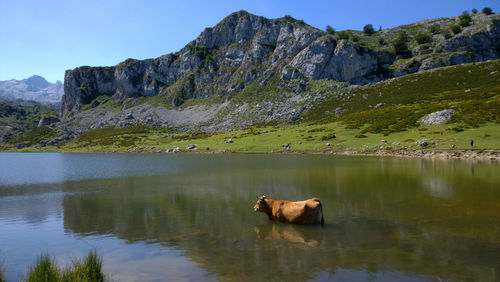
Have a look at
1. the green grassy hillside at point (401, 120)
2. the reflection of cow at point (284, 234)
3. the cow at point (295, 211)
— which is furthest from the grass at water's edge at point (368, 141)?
the reflection of cow at point (284, 234)

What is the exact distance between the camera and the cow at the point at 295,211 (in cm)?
1513

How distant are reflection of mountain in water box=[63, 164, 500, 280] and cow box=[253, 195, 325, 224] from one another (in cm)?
65

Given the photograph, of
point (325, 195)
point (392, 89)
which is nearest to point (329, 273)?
point (325, 195)

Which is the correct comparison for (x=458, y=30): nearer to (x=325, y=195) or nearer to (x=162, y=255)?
(x=325, y=195)

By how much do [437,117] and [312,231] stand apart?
77.4m

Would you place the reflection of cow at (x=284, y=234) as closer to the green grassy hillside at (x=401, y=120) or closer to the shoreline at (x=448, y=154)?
the shoreline at (x=448, y=154)

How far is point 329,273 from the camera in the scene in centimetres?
933

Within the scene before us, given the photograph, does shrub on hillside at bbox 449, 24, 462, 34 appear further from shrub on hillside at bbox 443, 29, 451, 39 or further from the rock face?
the rock face

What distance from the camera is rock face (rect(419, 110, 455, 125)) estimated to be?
2908 inches

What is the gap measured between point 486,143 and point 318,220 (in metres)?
53.9

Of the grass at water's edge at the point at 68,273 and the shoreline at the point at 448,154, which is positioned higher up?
the grass at water's edge at the point at 68,273

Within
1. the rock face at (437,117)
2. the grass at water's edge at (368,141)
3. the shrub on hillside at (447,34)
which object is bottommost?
the grass at water's edge at (368,141)

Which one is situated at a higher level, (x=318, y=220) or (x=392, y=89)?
(x=392, y=89)

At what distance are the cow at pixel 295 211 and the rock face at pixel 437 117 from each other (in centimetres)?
7346
